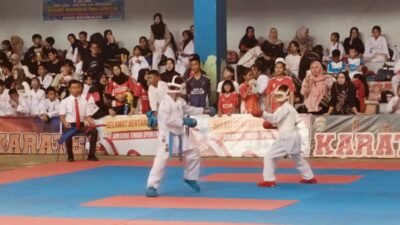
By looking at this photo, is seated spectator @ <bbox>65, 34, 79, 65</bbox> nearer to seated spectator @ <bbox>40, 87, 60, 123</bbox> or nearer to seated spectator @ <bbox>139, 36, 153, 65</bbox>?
seated spectator @ <bbox>139, 36, 153, 65</bbox>

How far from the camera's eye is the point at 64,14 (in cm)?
2734

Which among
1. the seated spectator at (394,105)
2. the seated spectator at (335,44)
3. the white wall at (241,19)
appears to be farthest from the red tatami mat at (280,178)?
the white wall at (241,19)

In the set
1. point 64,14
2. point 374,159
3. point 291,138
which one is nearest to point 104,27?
point 64,14

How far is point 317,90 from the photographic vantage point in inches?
734

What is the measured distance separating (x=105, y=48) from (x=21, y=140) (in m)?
5.29

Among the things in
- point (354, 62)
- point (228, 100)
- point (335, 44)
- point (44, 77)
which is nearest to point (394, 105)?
point (354, 62)

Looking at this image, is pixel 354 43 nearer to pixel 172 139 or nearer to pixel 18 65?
pixel 18 65

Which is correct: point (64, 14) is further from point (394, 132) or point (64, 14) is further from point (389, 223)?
point (389, 223)

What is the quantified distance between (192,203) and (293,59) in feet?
35.2

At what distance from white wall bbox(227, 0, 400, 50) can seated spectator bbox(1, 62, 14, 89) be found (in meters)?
6.76

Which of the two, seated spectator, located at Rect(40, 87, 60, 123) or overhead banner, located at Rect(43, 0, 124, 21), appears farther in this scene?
overhead banner, located at Rect(43, 0, 124, 21)

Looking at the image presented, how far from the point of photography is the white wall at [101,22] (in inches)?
1034

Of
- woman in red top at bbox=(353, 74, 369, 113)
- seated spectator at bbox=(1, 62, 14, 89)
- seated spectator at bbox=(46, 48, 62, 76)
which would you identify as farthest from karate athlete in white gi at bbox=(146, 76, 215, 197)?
seated spectator at bbox=(46, 48, 62, 76)

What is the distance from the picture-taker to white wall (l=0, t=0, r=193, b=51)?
2627 centimetres
